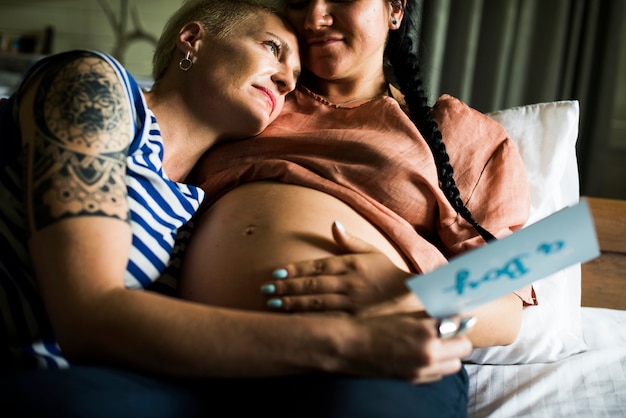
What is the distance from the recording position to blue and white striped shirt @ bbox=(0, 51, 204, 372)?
3.22ft

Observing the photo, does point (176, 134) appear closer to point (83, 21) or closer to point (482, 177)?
point (482, 177)

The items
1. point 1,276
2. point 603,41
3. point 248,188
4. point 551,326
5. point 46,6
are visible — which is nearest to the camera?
point 1,276

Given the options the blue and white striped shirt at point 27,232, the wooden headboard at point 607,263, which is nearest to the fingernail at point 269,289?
the blue and white striped shirt at point 27,232

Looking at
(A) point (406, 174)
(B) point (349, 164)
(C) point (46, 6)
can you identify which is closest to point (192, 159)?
(B) point (349, 164)

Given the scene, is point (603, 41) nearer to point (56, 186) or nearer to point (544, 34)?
point (544, 34)

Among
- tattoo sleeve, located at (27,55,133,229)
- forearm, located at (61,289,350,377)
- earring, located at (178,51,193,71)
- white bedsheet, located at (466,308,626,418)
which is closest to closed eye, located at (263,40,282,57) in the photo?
earring, located at (178,51,193,71)

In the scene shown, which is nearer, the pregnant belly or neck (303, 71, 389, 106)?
the pregnant belly

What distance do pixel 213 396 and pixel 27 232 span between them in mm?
Answer: 348

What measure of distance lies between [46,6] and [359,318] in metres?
3.48

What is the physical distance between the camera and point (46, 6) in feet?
12.3

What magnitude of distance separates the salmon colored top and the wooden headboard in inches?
23.8

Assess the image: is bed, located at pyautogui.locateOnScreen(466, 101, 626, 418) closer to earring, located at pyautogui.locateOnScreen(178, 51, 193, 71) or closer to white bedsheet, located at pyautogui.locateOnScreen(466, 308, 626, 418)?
white bedsheet, located at pyautogui.locateOnScreen(466, 308, 626, 418)

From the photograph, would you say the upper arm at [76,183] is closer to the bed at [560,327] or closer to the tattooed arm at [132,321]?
the tattooed arm at [132,321]

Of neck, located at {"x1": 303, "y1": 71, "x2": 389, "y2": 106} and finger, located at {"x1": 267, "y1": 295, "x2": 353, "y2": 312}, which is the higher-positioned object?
neck, located at {"x1": 303, "y1": 71, "x2": 389, "y2": 106}
